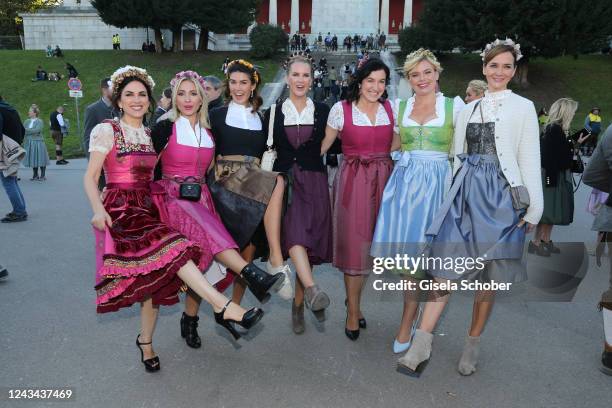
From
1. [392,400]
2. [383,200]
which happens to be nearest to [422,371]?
[392,400]

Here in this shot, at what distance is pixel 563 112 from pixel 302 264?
4.56 m

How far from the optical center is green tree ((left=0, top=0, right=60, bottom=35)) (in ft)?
186

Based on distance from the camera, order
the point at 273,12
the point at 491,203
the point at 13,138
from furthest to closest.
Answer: the point at 273,12, the point at 13,138, the point at 491,203

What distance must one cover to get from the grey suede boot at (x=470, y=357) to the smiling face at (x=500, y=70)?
189 cm

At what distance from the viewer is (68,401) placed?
11.9 feet

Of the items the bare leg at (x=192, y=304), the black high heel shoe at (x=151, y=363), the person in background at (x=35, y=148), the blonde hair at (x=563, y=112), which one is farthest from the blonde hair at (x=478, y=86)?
the person in background at (x=35, y=148)

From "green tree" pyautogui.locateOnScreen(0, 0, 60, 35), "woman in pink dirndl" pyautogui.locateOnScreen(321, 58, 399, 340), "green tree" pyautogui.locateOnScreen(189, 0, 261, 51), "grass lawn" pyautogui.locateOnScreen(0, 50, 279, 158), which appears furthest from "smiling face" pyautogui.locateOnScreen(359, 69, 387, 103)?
"green tree" pyautogui.locateOnScreen(0, 0, 60, 35)

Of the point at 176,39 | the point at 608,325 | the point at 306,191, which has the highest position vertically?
the point at 176,39

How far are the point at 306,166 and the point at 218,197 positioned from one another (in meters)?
0.77

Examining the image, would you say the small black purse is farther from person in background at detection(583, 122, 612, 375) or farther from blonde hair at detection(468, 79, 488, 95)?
blonde hair at detection(468, 79, 488, 95)

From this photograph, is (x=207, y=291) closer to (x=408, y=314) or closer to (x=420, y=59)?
(x=408, y=314)

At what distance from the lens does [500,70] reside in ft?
13.4

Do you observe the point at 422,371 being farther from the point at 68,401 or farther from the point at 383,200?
the point at 68,401

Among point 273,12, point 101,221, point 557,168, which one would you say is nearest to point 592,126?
point 557,168
